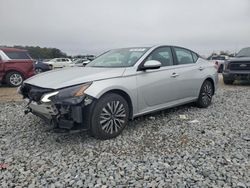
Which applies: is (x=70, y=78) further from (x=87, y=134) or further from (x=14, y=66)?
(x=14, y=66)

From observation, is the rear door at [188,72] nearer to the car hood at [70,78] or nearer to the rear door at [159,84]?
the rear door at [159,84]

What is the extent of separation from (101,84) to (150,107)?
121cm

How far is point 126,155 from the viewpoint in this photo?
3.35m

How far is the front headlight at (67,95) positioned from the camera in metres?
3.41

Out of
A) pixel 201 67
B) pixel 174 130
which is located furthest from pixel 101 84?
pixel 201 67

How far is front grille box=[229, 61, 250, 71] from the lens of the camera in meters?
9.73

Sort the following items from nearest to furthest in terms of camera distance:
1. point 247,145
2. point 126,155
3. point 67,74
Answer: point 126,155, point 247,145, point 67,74

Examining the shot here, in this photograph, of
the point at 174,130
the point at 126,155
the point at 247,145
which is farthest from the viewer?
the point at 174,130

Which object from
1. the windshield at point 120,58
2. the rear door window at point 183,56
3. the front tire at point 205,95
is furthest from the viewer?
the front tire at point 205,95

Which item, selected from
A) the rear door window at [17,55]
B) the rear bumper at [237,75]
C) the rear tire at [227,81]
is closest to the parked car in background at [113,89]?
the rear bumper at [237,75]

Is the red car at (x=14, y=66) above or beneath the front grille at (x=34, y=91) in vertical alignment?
above

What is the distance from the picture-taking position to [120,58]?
4.73m

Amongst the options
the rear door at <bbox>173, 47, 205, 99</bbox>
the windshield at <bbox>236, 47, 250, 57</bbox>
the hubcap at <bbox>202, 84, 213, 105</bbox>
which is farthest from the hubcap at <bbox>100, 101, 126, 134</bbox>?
the windshield at <bbox>236, 47, 250, 57</bbox>

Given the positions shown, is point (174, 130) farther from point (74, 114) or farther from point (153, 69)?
point (74, 114)
